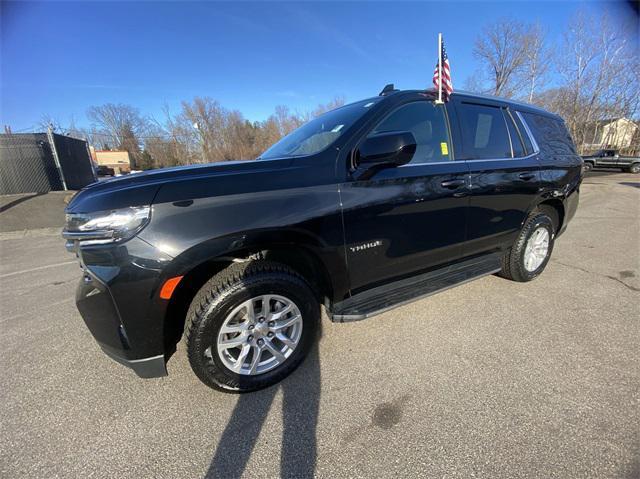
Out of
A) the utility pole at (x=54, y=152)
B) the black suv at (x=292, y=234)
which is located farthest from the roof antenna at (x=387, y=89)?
the utility pole at (x=54, y=152)

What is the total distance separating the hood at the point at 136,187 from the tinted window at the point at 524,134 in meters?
2.79

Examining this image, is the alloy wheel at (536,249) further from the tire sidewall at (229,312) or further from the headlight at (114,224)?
the headlight at (114,224)

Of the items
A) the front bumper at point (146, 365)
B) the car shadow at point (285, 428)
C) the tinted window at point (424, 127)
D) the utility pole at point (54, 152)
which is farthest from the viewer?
the utility pole at point (54, 152)

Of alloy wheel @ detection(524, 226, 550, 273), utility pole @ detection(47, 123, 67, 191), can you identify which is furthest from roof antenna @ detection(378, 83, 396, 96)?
utility pole @ detection(47, 123, 67, 191)

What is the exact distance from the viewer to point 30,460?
5.39 ft

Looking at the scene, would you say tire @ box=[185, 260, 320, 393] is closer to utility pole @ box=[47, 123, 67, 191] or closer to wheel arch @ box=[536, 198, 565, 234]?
wheel arch @ box=[536, 198, 565, 234]

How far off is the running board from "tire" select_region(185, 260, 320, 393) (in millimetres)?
275

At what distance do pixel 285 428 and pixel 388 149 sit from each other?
6.23ft

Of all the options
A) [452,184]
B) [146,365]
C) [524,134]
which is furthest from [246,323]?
[524,134]

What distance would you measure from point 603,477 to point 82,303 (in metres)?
2.96

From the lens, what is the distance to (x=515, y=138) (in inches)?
124

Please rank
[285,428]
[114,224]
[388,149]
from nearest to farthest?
[114,224] → [285,428] → [388,149]

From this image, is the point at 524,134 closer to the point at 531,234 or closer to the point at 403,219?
the point at 531,234

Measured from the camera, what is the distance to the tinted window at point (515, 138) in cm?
312
